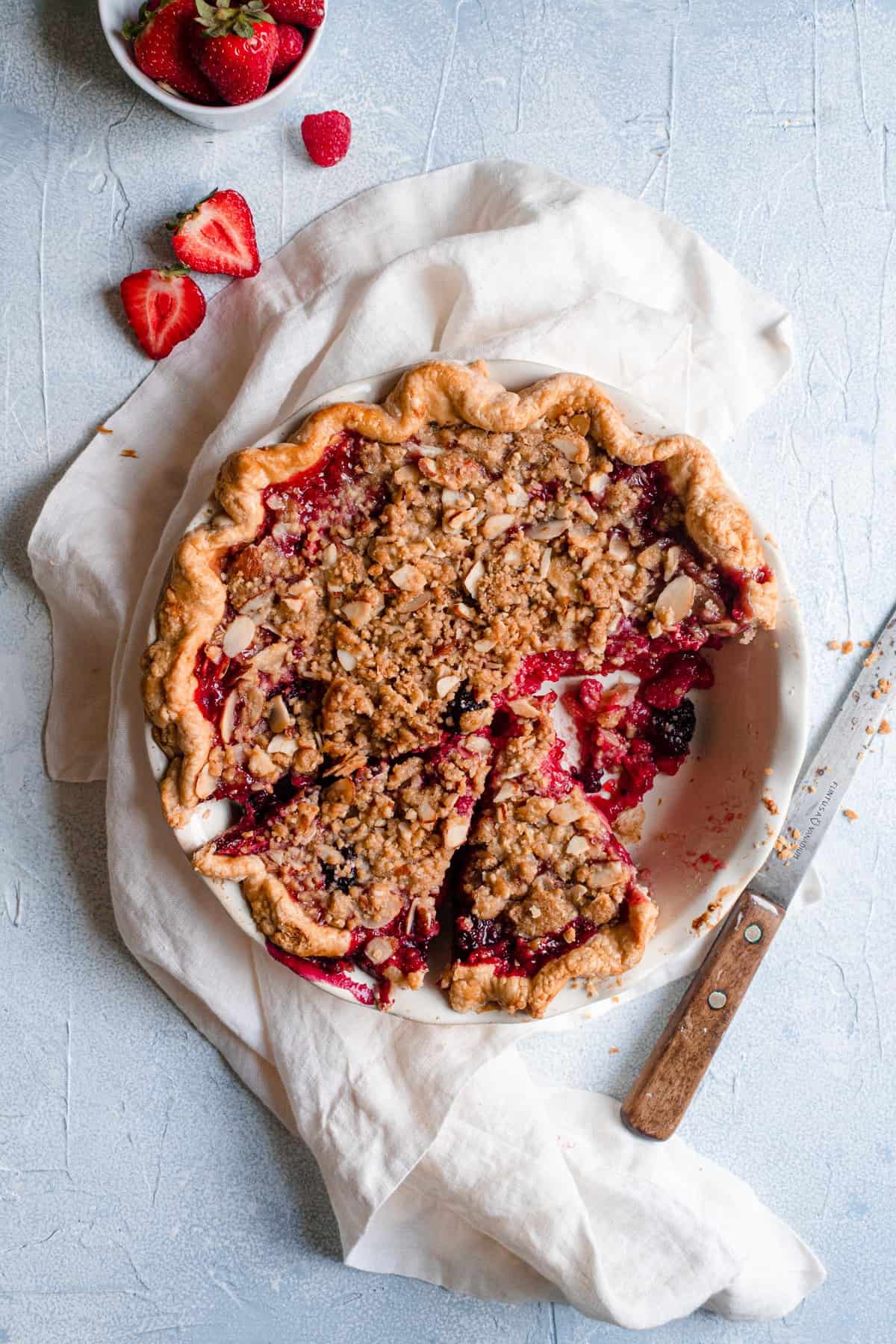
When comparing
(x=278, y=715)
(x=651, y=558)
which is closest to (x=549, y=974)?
(x=278, y=715)

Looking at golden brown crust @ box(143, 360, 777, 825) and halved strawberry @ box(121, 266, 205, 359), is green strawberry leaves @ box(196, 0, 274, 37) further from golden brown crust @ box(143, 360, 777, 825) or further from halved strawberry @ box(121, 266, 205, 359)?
golden brown crust @ box(143, 360, 777, 825)

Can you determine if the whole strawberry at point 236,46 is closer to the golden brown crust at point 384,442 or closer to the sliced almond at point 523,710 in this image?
the golden brown crust at point 384,442

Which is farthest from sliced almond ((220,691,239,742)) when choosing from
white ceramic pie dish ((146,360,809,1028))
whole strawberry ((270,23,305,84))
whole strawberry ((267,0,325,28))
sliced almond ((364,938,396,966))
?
whole strawberry ((267,0,325,28))

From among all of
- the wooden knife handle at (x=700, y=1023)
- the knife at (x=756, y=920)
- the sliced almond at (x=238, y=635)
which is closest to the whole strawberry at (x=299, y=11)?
the sliced almond at (x=238, y=635)

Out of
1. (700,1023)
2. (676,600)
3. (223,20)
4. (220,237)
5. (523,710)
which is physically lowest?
(700,1023)

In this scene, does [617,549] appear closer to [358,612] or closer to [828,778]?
[358,612]

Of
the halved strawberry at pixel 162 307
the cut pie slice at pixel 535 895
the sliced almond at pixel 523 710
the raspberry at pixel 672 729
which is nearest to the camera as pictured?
the cut pie slice at pixel 535 895
